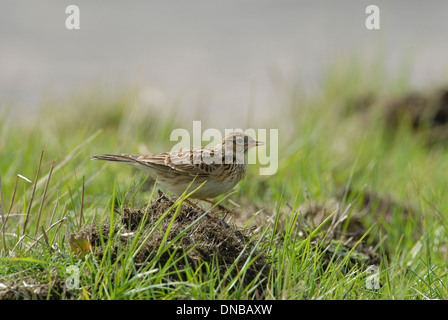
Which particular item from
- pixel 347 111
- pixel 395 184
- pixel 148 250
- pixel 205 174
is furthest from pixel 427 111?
pixel 148 250

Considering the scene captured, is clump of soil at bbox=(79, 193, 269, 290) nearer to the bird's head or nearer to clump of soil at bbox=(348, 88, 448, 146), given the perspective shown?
the bird's head

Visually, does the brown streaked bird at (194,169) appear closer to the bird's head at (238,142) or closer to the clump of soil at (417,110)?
the bird's head at (238,142)

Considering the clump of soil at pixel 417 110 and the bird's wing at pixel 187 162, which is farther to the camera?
the clump of soil at pixel 417 110

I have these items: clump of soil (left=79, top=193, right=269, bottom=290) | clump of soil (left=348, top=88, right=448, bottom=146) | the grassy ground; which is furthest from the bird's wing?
clump of soil (left=348, top=88, right=448, bottom=146)

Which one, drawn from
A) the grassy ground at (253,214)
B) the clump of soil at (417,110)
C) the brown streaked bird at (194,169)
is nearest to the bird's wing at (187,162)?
the brown streaked bird at (194,169)

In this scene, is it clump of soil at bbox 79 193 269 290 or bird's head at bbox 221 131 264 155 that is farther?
bird's head at bbox 221 131 264 155

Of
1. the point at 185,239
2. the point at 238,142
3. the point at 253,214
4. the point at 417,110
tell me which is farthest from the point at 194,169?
the point at 417,110
